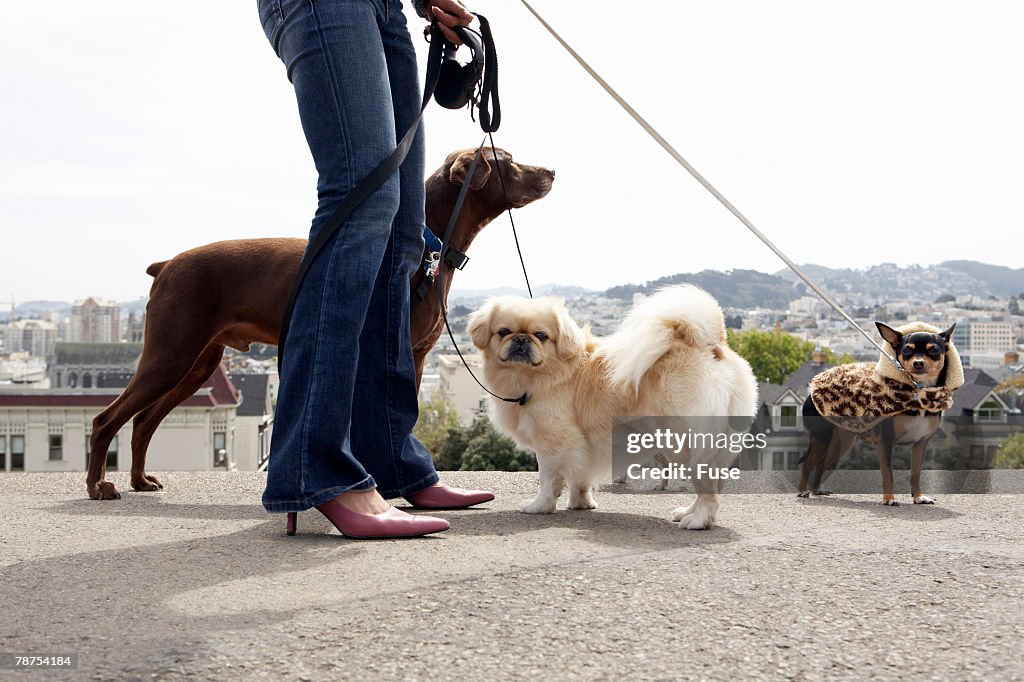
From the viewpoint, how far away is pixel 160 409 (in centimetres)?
423

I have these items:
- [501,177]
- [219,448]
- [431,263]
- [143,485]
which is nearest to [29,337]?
[219,448]

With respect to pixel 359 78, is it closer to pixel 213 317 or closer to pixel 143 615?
pixel 143 615

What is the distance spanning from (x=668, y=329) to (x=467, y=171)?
107 cm

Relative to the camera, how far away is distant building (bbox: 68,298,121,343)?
105m

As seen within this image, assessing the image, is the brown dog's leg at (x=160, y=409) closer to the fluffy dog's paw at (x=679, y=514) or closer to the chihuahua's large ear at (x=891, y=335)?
the fluffy dog's paw at (x=679, y=514)

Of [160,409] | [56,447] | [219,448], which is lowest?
[56,447]

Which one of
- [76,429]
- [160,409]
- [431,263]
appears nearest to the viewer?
[431,263]

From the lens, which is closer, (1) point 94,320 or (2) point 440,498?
(2) point 440,498

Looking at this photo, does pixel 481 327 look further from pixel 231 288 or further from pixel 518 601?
pixel 518 601

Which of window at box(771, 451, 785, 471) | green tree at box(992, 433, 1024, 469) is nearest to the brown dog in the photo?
window at box(771, 451, 785, 471)

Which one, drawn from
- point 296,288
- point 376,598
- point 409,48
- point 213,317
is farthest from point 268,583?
point 213,317

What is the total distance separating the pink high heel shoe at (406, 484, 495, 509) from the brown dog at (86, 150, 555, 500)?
34.0 inches

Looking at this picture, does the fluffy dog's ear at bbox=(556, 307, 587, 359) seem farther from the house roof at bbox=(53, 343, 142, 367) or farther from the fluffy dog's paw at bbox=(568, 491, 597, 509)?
the house roof at bbox=(53, 343, 142, 367)

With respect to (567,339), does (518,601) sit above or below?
below
